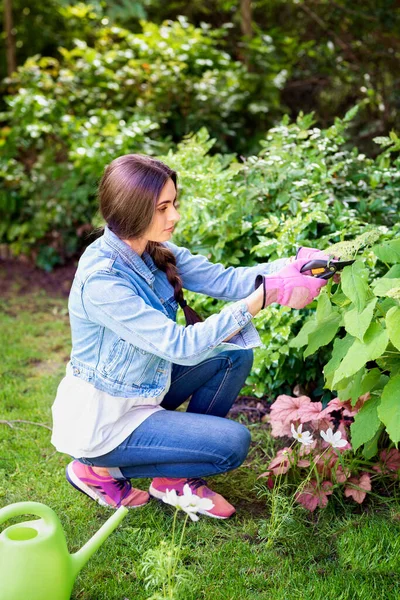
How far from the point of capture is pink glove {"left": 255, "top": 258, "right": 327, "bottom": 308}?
208 cm

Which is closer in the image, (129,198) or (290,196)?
(129,198)

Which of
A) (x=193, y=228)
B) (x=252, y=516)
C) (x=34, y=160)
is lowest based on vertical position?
(x=34, y=160)

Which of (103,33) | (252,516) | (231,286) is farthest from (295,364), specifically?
(103,33)

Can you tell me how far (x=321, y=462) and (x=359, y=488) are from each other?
138mm

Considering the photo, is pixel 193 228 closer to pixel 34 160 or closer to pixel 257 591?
pixel 257 591

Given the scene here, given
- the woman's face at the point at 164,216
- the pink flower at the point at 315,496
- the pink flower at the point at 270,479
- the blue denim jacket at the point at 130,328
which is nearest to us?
the blue denim jacket at the point at 130,328

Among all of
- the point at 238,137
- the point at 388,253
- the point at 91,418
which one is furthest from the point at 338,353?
the point at 238,137

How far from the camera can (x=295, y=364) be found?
2760 mm

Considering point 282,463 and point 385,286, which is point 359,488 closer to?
point 282,463

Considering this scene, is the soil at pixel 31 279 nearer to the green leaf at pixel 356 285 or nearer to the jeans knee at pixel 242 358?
the jeans knee at pixel 242 358

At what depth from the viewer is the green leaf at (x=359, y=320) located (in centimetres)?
180

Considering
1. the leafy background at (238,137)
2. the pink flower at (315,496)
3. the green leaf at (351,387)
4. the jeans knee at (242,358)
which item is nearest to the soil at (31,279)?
the leafy background at (238,137)

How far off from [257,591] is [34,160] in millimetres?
4236

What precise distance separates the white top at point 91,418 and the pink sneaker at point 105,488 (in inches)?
6.0
